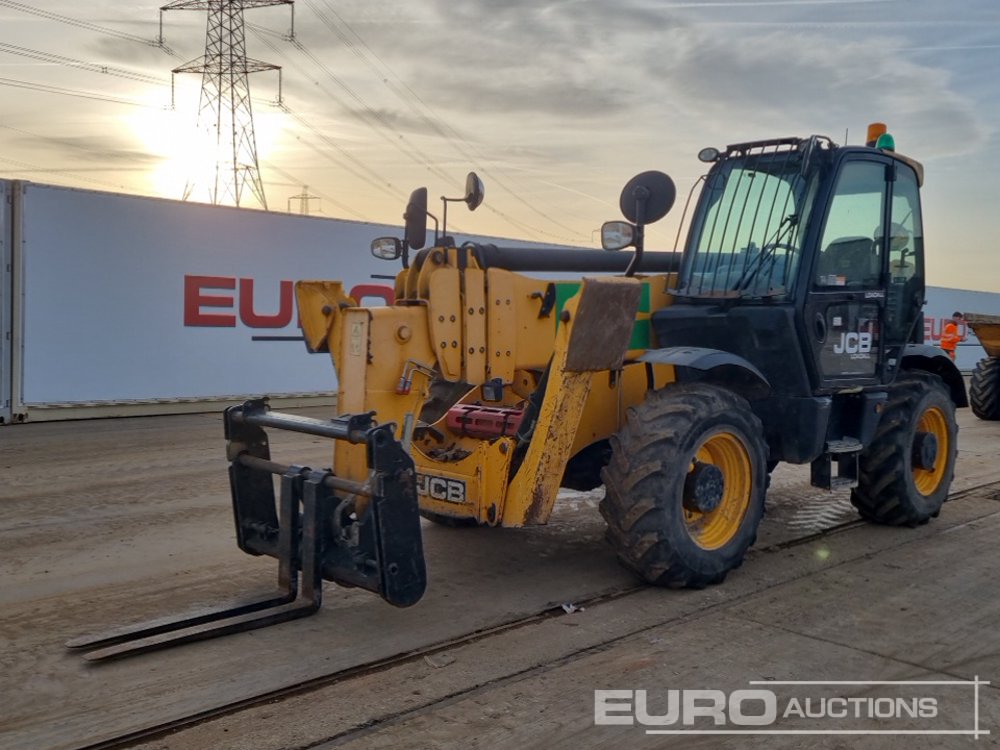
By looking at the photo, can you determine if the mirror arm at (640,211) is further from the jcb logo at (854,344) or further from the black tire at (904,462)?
the black tire at (904,462)

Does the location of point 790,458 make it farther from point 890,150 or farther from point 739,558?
point 890,150

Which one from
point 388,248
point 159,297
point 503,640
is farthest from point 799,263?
point 159,297

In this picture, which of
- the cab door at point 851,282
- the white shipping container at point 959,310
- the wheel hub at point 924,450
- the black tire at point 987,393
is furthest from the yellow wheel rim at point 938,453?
the white shipping container at point 959,310

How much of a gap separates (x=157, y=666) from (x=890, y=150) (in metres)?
5.56

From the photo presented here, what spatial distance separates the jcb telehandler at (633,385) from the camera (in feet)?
15.7

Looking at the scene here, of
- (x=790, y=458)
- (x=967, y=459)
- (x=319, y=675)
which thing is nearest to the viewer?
(x=319, y=675)

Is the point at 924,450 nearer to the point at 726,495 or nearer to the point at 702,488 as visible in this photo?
the point at 726,495

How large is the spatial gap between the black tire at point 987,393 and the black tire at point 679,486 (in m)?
10.6

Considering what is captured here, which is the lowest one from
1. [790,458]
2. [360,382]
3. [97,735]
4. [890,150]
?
[97,735]

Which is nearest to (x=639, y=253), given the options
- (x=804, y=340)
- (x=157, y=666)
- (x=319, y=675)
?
(x=804, y=340)

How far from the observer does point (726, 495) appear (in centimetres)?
569

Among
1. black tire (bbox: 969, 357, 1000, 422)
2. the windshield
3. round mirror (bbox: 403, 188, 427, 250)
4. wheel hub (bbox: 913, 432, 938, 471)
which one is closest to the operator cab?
the windshield

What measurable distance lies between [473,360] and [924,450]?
3.64 metres

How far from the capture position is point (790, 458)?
20.3 feet
